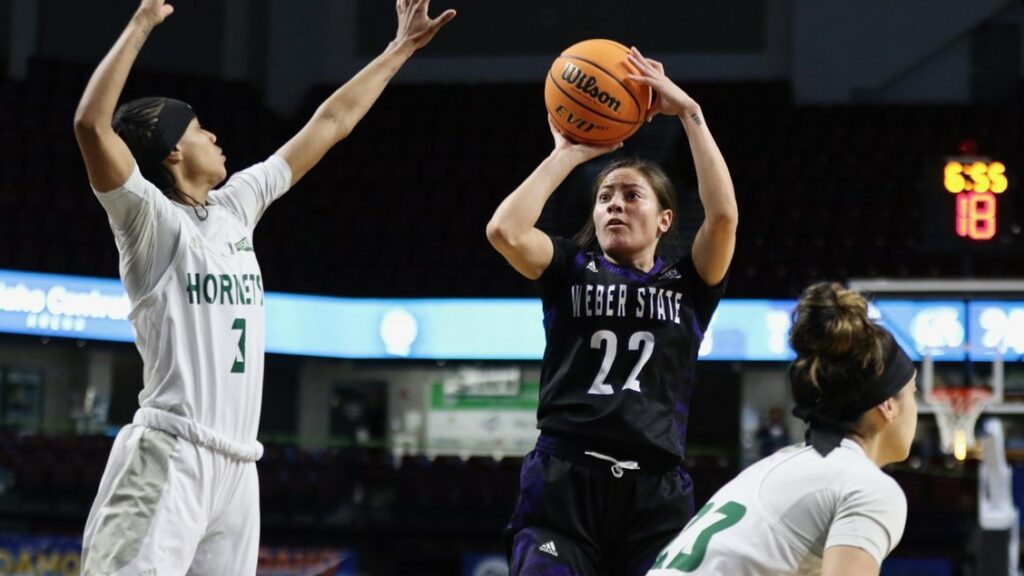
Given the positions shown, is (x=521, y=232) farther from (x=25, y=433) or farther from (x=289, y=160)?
(x=25, y=433)

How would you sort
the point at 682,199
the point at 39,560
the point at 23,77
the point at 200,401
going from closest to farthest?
1. the point at 200,401
2. the point at 39,560
3. the point at 682,199
4. the point at 23,77

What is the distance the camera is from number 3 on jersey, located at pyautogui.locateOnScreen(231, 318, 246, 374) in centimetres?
339

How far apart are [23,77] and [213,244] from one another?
13.3 meters

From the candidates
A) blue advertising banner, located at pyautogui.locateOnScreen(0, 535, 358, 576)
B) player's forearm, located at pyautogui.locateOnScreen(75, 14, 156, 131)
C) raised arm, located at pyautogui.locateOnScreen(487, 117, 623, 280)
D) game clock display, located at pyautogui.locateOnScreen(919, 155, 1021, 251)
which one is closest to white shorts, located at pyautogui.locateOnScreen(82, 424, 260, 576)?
player's forearm, located at pyautogui.locateOnScreen(75, 14, 156, 131)

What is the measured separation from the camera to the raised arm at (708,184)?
11.7 ft

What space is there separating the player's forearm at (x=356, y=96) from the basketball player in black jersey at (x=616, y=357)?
22.2 inches

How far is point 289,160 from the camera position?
3.86 metres

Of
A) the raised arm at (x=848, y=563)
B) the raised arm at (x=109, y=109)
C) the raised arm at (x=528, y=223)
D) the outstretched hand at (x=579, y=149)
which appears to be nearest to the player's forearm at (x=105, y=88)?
the raised arm at (x=109, y=109)

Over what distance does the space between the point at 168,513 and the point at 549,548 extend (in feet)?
3.08

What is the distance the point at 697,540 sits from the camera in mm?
2527

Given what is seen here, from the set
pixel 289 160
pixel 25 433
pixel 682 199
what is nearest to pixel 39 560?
pixel 25 433

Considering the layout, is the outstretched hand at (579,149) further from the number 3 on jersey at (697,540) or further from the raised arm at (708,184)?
the number 3 on jersey at (697,540)

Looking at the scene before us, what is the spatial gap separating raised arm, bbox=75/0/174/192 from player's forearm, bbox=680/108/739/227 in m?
1.36

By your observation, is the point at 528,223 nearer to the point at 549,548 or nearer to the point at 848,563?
the point at 549,548
